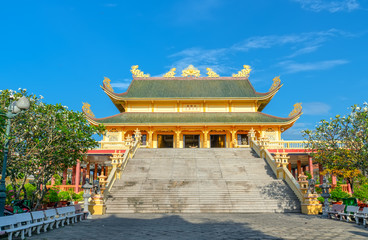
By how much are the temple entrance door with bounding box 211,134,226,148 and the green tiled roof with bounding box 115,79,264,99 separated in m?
4.75

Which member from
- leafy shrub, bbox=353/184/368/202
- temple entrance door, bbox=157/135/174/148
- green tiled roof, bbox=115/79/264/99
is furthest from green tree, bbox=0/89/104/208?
green tiled roof, bbox=115/79/264/99

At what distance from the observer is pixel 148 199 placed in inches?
587

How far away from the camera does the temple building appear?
1224 inches

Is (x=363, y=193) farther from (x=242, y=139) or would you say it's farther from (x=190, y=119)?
(x=190, y=119)

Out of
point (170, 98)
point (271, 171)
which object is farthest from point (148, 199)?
point (170, 98)

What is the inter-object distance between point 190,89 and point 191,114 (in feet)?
15.4

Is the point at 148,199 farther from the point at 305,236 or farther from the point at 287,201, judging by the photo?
the point at 305,236

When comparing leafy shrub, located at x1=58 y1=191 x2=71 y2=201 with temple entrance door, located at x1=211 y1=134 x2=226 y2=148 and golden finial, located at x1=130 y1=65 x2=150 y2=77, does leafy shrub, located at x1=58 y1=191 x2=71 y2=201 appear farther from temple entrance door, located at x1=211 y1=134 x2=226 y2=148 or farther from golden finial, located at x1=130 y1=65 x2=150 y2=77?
golden finial, located at x1=130 y1=65 x2=150 y2=77

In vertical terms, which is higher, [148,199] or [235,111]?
[235,111]

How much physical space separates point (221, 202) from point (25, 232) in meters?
9.09

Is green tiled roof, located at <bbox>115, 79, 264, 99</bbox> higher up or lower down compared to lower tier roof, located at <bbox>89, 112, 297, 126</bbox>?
higher up

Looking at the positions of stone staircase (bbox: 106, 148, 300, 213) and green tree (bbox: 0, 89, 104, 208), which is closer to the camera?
green tree (bbox: 0, 89, 104, 208)

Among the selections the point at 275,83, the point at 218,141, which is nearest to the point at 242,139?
the point at 218,141

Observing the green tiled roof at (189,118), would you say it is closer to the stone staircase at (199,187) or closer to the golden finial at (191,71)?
the golden finial at (191,71)
